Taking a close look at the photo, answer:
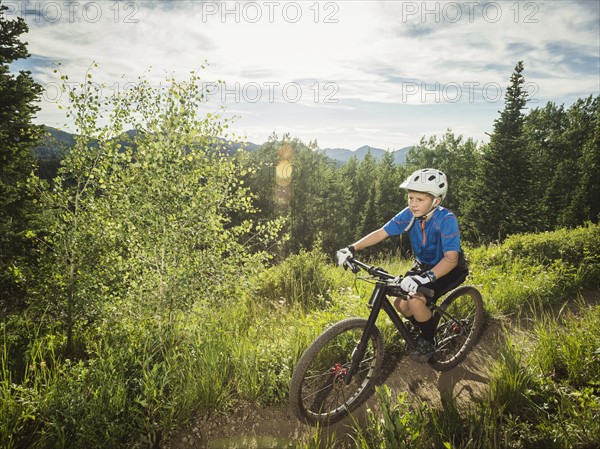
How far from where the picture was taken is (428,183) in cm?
379

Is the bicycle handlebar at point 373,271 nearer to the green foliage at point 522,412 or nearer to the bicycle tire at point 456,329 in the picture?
the green foliage at point 522,412

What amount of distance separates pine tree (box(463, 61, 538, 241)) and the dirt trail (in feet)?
107

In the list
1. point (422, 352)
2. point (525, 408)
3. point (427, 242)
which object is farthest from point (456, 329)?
point (427, 242)

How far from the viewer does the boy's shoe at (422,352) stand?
3.95 meters

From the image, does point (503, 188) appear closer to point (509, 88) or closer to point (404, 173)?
point (509, 88)

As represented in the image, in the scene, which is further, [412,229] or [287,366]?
[412,229]

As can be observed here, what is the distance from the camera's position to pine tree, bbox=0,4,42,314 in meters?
8.56

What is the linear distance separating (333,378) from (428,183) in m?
2.73

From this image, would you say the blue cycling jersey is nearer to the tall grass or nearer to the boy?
the boy

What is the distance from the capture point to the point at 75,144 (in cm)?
462

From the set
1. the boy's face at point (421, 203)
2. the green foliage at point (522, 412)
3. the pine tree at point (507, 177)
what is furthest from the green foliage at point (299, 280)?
the pine tree at point (507, 177)

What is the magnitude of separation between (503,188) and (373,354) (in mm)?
36728

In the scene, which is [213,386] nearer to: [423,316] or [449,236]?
[423,316]

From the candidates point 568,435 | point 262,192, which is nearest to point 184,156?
point 568,435
